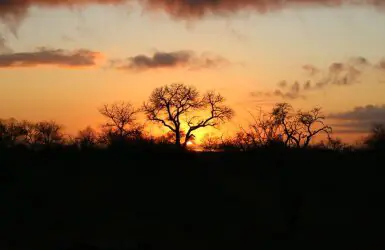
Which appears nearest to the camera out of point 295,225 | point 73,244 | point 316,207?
point 73,244

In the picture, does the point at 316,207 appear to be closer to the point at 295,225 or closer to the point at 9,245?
the point at 295,225

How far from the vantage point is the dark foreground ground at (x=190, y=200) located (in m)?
26.9

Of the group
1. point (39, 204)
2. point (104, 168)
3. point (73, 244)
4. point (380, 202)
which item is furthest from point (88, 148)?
point (380, 202)

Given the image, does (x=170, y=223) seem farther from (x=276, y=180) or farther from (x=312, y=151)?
(x=312, y=151)

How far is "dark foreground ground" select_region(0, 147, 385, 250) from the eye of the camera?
1060 inches

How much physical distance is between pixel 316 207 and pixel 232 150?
6.86 m

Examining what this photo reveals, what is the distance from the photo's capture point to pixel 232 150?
35.8 meters

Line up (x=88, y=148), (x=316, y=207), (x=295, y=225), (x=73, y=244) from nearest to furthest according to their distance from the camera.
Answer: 1. (x=73, y=244)
2. (x=295, y=225)
3. (x=316, y=207)
4. (x=88, y=148)

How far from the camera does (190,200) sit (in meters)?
30.2

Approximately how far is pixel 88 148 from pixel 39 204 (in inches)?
192

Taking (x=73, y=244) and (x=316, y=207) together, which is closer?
(x=73, y=244)

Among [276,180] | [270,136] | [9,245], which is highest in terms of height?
[270,136]

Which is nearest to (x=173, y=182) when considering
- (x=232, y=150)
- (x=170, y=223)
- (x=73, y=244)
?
(x=170, y=223)

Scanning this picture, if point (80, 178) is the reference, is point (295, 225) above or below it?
below
